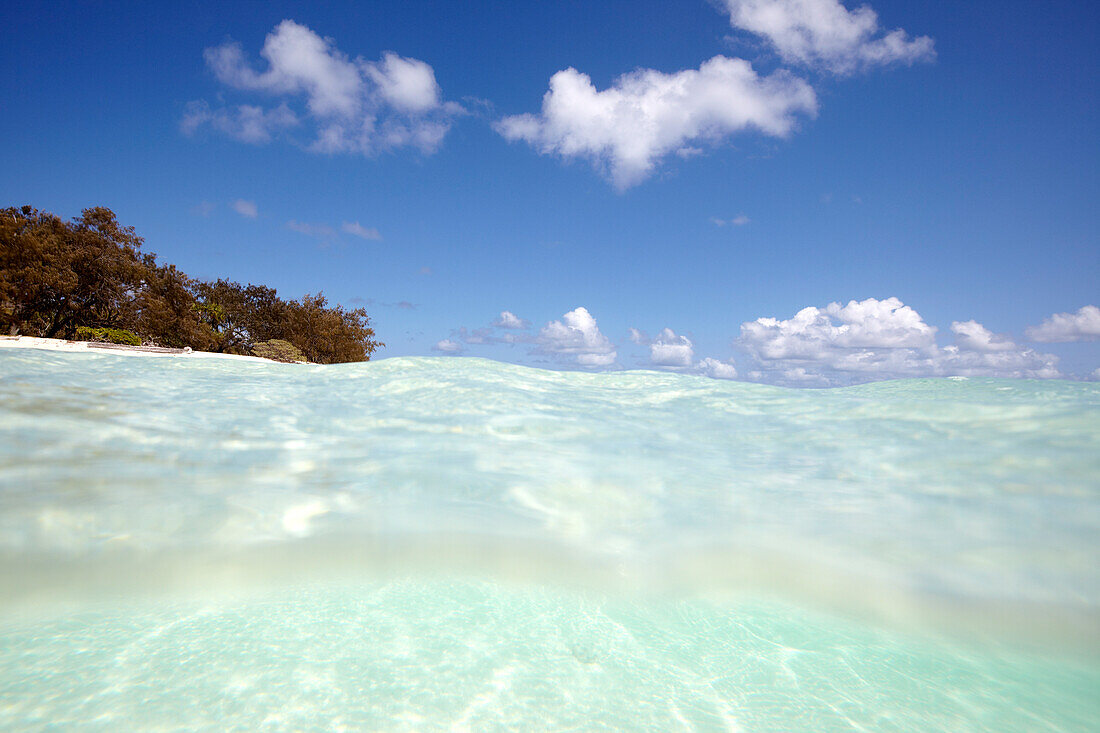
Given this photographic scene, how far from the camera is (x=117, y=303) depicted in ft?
76.8

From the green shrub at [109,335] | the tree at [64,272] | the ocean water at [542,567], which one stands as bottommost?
the ocean water at [542,567]

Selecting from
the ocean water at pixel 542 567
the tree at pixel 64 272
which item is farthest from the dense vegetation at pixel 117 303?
the ocean water at pixel 542 567

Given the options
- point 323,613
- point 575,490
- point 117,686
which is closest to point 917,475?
point 575,490

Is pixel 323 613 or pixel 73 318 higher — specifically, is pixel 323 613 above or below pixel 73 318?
below

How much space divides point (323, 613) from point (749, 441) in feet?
15.3

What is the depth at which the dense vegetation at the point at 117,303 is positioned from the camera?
20.7m

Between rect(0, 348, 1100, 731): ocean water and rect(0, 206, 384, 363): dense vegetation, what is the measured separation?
66.1 ft

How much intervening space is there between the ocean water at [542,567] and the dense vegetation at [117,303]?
66.1 ft

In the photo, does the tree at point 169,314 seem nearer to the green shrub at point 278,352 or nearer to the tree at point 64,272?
the tree at point 64,272

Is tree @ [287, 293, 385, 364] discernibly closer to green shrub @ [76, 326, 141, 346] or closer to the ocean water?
green shrub @ [76, 326, 141, 346]

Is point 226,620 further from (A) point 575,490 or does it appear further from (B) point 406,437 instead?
(B) point 406,437

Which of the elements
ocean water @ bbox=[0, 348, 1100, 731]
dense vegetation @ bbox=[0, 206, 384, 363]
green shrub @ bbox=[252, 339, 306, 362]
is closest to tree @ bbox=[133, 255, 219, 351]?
dense vegetation @ bbox=[0, 206, 384, 363]

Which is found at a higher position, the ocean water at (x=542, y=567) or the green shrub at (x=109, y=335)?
the green shrub at (x=109, y=335)

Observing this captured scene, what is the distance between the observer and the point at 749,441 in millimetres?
5668
